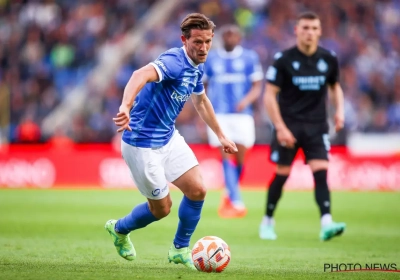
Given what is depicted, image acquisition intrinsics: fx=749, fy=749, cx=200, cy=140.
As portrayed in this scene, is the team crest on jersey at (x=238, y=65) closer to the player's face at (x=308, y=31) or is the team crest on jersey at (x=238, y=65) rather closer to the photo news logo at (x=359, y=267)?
the player's face at (x=308, y=31)

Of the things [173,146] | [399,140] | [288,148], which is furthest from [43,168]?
[173,146]

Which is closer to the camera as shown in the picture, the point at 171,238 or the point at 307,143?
the point at 307,143

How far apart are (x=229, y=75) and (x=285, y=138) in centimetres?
383

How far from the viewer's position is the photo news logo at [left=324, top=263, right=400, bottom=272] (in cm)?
646

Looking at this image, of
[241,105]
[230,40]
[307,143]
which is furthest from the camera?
[230,40]

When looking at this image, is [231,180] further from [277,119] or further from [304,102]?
[277,119]

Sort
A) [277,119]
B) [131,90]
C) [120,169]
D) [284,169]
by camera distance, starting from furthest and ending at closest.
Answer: [120,169] → [284,169] → [277,119] → [131,90]

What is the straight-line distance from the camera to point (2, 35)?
23922 mm

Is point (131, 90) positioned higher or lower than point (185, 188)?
higher

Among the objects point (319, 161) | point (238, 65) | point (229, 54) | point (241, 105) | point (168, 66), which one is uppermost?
point (168, 66)

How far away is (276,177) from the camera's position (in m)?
9.08

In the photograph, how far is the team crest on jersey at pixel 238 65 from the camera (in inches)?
480

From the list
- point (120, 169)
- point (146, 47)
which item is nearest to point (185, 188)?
point (120, 169)

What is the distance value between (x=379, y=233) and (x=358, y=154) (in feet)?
25.8
